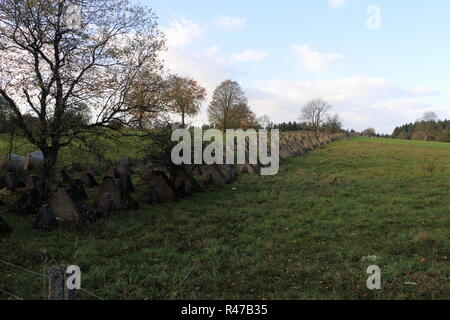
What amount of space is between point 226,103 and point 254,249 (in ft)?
175

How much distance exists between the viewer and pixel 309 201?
39.7 feet

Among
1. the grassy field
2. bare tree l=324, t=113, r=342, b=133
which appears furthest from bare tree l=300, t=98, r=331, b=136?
the grassy field

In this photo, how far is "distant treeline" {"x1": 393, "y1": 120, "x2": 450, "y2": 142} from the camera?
76.0 metres

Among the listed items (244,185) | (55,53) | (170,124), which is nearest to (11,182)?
(55,53)

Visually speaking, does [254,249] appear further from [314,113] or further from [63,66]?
[314,113]

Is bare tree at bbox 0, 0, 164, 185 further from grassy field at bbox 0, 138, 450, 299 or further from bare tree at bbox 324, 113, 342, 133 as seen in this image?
bare tree at bbox 324, 113, 342, 133

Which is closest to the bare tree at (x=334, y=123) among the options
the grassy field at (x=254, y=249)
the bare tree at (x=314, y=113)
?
the bare tree at (x=314, y=113)

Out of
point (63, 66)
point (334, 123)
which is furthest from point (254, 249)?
point (334, 123)

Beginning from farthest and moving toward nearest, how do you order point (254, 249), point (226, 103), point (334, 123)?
point (334, 123), point (226, 103), point (254, 249)

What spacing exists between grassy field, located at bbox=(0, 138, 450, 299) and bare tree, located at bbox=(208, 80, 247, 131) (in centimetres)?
4438

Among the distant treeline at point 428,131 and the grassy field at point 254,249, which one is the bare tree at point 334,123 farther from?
the grassy field at point 254,249

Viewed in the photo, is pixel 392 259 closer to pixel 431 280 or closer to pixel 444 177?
pixel 431 280

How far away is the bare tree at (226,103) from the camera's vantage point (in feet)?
186

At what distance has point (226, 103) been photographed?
5919 cm
